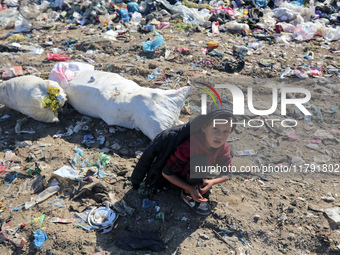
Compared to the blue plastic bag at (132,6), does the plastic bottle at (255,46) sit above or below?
below

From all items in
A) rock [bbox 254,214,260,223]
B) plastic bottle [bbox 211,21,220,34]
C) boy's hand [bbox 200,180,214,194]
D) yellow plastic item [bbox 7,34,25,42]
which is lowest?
rock [bbox 254,214,260,223]

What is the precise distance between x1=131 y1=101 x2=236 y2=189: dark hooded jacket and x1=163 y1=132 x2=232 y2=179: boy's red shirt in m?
0.06

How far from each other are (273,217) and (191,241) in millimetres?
759

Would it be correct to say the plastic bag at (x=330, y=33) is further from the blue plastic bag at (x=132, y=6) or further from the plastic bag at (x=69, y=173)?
the plastic bag at (x=69, y=173)

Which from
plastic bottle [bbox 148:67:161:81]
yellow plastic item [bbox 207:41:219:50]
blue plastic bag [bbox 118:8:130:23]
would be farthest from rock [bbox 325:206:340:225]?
blue plastic bag [bbox 118:8:130:23]

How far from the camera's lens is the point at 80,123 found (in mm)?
3627

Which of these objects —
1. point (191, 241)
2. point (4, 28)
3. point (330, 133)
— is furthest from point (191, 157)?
point (4, 28)

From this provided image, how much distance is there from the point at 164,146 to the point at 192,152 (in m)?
0.24

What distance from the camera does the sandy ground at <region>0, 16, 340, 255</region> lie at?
7.70 feet

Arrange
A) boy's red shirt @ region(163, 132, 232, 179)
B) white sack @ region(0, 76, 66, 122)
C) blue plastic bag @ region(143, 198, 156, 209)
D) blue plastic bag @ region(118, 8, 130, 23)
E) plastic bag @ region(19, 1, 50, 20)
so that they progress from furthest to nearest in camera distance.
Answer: plastic bag @ region(19, 1, 50, 20)
blue plastic bag @ region(118, 8, 130, 23)
white sack @ region(0, 76, 66, 122)
blue plastic bag @ region(143, 198, 156, 209)
boy's red shirt @ region(163, 132, 232, 179)

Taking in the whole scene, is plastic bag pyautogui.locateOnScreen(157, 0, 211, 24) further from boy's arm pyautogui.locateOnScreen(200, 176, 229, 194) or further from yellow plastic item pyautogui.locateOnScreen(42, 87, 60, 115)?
boy's arm pyautogui.locateOnScreen(200, 176, 229, 194)

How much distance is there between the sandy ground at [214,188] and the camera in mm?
2348

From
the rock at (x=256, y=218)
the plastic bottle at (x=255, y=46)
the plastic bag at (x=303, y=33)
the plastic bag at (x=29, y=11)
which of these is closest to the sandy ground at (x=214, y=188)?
the rock at (x=256, y=218)

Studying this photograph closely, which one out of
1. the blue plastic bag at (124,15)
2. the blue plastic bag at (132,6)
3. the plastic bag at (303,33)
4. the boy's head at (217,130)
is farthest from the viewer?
the blue plastic bag at (132,6)
